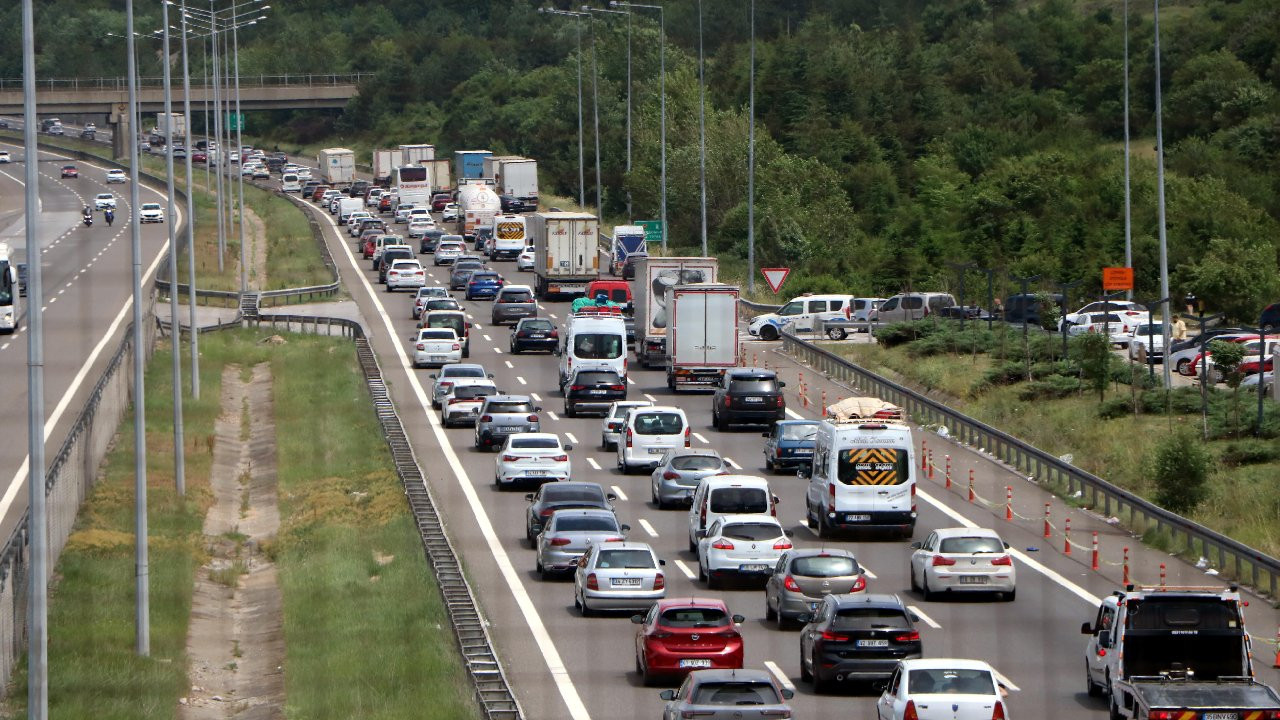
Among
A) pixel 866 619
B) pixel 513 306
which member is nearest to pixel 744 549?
pixel 866 619

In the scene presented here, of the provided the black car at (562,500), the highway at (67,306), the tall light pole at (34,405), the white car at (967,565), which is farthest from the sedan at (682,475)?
the tall light pole at (34,405)

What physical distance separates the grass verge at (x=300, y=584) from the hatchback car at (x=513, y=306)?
14854 millimetres

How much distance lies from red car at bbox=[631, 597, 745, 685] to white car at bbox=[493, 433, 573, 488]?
55.4 feet

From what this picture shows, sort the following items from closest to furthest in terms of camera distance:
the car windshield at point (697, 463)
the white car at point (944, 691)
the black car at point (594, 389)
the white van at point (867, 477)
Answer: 1. the white car at point (944, 691)
2. the white van at point (867, 477)
3. the car windshield at point (697, 463)
4. the black car at point (594, 389)

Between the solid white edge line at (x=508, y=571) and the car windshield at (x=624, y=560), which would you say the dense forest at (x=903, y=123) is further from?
the car windshield at (x=624, y=560)

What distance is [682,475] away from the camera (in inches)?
1590

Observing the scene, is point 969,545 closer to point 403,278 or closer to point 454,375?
point 454,375

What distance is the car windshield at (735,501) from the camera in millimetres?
34719

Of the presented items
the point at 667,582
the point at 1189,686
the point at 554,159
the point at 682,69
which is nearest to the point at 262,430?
the point at 667,582

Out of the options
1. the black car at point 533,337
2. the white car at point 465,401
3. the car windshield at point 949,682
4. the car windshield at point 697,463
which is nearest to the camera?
the car windshield at point 949,682

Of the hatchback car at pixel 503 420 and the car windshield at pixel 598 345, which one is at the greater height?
the car windshield at pixel 598 345

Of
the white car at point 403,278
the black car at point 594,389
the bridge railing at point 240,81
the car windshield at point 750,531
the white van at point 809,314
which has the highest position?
the bridge railing at point 240,81

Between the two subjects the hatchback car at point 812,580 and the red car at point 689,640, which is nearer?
the red car at point 689,640

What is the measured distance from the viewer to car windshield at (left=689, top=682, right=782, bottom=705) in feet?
68.3
